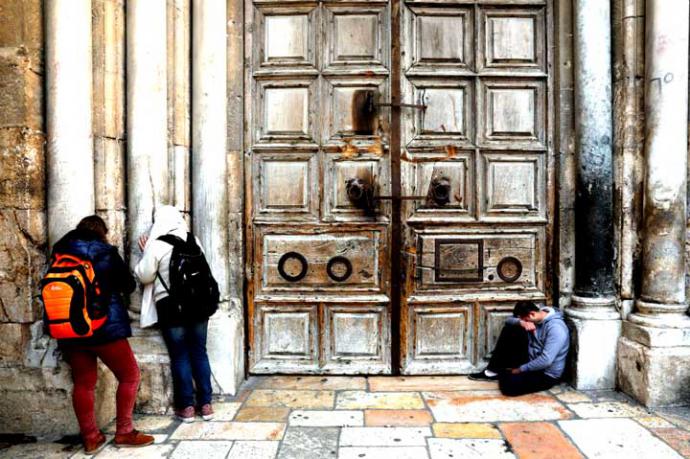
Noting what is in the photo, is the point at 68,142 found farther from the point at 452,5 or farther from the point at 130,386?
the point at 452,5

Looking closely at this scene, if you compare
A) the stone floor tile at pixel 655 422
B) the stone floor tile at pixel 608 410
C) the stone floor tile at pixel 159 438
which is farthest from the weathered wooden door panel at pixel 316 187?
the stone floor tile at pixel 655 422

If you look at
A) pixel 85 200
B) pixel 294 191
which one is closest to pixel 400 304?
pixel 294 191

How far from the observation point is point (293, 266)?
437 centimetres

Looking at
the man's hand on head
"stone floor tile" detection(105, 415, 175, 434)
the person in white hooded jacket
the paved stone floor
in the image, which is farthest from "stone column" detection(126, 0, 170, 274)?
the man's hand on head

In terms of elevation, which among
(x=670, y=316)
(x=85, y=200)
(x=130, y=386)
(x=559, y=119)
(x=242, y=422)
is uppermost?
(x=559, y=119)

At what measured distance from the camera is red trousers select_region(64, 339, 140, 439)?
9.89 ft

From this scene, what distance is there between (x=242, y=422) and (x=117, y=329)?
1048mm

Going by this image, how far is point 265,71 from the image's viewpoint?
14.2 feet

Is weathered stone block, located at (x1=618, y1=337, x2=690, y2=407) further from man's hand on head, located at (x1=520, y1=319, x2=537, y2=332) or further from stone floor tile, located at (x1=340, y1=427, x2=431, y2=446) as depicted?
stone floor tile, located at (x1=340, y1=427, x2=431, y2=446)

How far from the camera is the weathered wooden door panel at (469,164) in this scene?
4348mm

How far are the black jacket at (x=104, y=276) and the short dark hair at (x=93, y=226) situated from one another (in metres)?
0.02

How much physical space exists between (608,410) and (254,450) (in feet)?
7.99

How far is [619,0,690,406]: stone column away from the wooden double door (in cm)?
74

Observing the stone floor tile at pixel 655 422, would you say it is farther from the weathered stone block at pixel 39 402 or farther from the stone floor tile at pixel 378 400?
the weathered stone block at pixel 39 402
